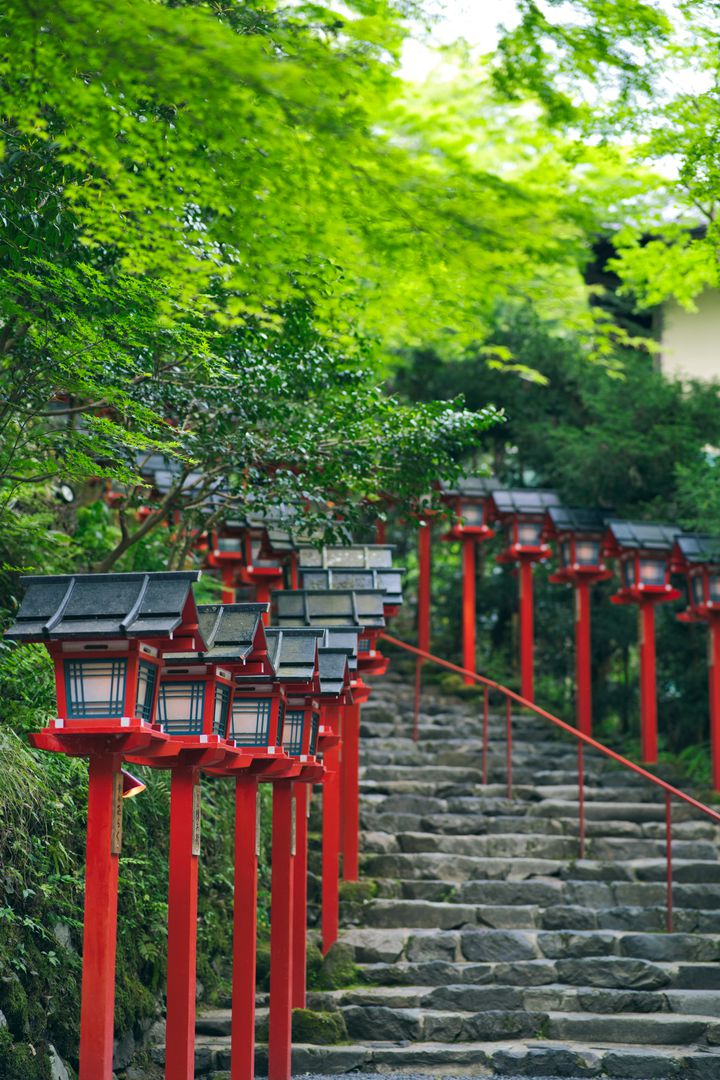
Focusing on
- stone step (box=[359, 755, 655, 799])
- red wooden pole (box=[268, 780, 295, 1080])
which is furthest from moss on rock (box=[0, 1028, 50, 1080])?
stone step (box=[359, 755, 655, 799])

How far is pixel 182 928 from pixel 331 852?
4.31 meters

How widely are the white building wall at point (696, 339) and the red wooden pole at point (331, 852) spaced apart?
9.82 meters

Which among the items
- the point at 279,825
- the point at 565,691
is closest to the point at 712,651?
the point at 565,691

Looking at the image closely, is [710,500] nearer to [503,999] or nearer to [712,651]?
[712,651]

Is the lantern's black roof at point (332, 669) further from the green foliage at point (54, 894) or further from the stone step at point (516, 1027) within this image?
the stone step at point (516, 1027)

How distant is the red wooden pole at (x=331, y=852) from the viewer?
10102 mm

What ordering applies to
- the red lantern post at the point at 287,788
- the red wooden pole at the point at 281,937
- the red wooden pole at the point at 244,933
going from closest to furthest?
the red wooden pole at the point at 244,933
the red lantern post at the point at 287,788
the red wooden pole at the point at 281,937

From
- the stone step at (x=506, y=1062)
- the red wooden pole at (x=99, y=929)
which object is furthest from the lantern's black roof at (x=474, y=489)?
the red wooden pole at (x=99, y=929)

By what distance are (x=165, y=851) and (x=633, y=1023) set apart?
362cm

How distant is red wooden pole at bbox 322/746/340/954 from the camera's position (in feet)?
33.1

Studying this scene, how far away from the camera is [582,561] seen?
15.2m

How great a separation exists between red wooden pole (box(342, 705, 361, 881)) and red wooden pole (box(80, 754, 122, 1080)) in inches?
240

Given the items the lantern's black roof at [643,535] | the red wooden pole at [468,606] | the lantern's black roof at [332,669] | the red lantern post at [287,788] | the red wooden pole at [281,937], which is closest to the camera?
the red lantern post at [287,788]

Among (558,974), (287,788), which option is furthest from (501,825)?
(287,788)
